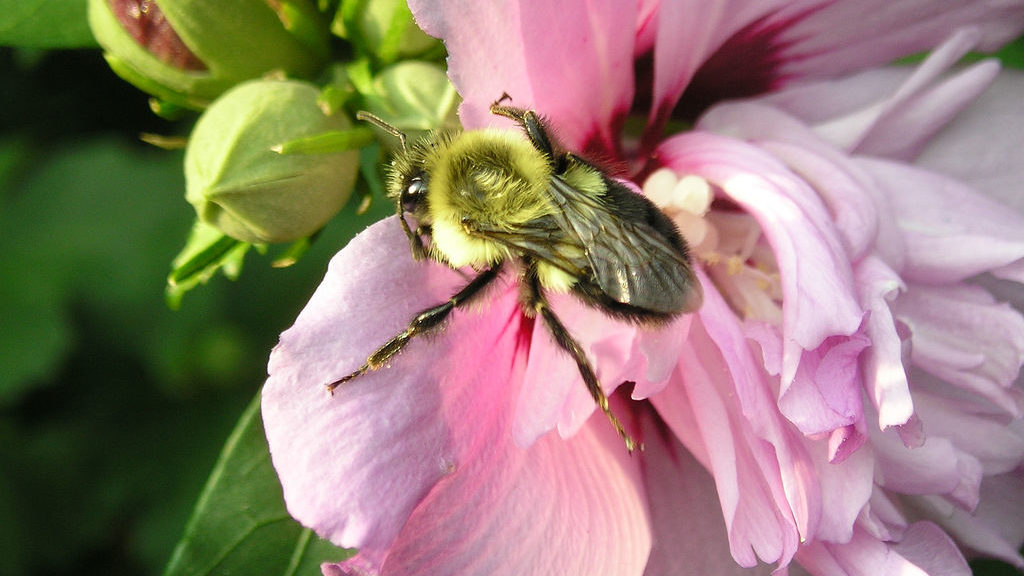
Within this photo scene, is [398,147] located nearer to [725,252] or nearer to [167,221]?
[725,252]

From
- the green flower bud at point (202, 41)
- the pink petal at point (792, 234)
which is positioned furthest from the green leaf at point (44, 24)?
the pink petal at point (792, 234)

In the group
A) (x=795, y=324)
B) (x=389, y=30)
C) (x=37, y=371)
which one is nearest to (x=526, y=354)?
(x=795, y=324)

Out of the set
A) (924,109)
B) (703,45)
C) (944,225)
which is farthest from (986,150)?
(703,45)

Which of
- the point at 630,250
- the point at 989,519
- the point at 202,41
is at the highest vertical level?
the point at 202,41

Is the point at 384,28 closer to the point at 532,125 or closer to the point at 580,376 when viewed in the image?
the point at 532,125

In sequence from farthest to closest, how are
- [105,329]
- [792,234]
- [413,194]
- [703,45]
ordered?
[105,329]
[703,45]
[413,194]
[792,234]

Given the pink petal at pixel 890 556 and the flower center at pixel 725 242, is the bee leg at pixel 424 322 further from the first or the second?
the pink petal at pixel 890 556

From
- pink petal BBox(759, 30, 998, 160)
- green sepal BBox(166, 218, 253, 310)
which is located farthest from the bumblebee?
pink petal BBox(759, 30, 998, 160)
